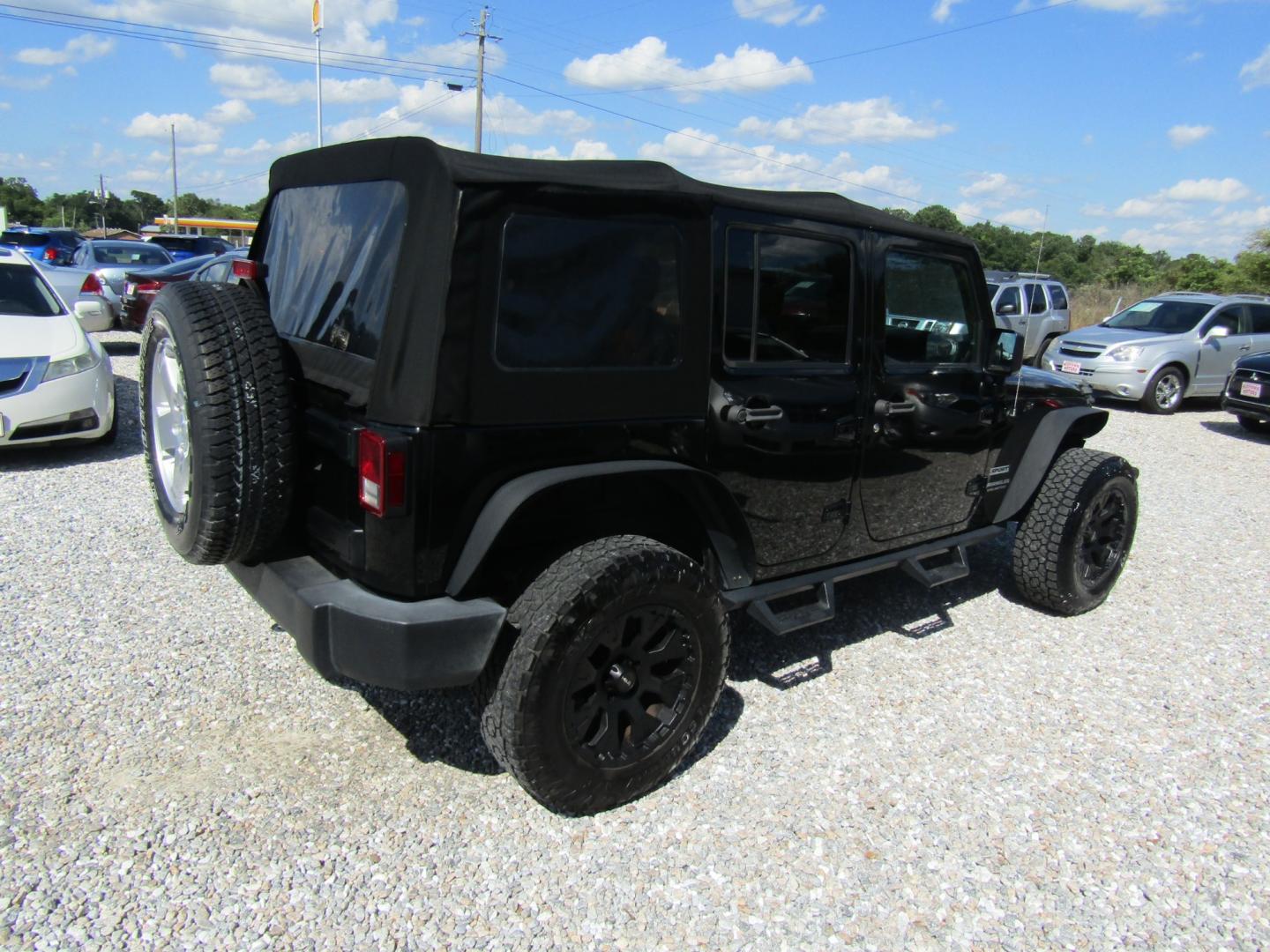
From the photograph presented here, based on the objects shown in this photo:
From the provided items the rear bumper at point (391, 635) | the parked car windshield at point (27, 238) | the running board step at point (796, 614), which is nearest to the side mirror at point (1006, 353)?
the running board step at point (796, 614)

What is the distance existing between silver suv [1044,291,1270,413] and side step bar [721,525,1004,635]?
925 cm

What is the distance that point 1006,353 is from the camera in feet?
13.7

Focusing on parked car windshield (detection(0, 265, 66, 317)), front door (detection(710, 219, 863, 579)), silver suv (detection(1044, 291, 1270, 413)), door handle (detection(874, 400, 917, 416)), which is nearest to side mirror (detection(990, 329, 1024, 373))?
door handle (detection(874, 400, 917, 416))

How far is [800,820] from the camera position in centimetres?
280

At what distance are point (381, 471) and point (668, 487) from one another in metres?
0.94

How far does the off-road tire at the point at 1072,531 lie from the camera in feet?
14.4

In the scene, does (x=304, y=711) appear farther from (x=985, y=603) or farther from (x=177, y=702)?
(x=985, y=603)

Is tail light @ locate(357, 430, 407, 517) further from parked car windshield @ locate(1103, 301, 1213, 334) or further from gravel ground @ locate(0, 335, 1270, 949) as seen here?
parked car windshield @ locate(1103, 301, 1213, 334)

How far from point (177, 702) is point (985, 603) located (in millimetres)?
3850

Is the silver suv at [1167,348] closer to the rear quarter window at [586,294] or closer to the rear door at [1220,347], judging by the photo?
the rear door at [1220,347]

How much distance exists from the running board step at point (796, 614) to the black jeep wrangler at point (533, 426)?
0.04 feet

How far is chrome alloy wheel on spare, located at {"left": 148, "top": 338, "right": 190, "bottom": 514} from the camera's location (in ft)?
9.03

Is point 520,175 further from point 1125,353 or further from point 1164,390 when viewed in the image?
point 1164,390

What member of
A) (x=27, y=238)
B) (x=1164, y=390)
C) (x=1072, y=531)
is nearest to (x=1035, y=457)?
(x=1072, y=531)
